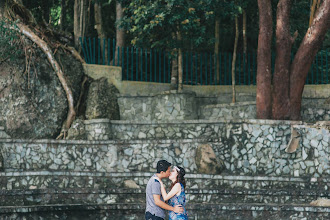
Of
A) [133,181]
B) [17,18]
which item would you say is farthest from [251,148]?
[17,18]

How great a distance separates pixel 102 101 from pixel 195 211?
6.08m

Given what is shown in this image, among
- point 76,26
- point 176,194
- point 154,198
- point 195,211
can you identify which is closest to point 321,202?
point 195,211

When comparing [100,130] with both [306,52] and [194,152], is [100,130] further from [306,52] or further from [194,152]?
[306,52]

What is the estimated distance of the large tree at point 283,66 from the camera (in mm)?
16625

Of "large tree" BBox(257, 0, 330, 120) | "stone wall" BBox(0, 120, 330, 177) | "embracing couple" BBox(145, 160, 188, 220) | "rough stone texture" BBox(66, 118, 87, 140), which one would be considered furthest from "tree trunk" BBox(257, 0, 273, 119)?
"embracing couple" BBox(145, 160, 188, 220)

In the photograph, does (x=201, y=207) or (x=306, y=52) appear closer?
(x=201, y=207)

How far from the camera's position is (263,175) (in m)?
15.8

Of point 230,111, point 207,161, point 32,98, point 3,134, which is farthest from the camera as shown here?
point 230,111

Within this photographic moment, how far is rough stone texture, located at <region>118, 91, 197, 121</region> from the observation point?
18.7m

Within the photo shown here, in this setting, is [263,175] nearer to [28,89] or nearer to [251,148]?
[251,148]

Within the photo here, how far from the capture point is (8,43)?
18.3 m

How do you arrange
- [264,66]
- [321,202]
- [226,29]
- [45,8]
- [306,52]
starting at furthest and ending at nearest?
[226,29]
[45,8]
[264,66]
[306,52]
[321,202]

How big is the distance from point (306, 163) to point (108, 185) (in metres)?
5.47

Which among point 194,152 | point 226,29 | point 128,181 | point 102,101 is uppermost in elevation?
point 226,29
